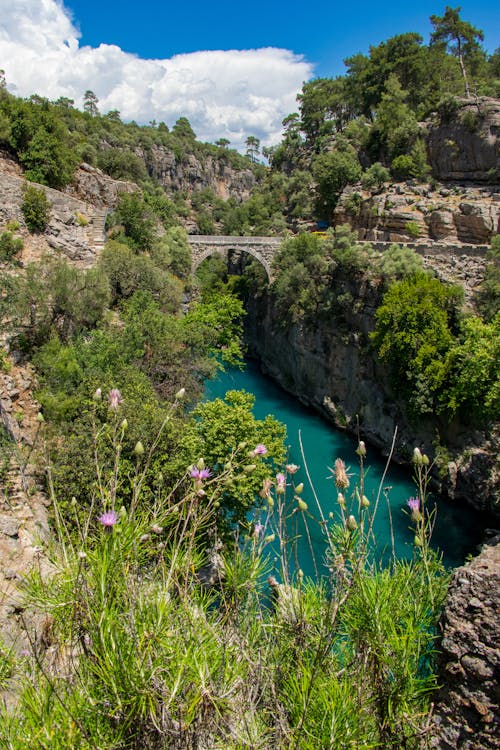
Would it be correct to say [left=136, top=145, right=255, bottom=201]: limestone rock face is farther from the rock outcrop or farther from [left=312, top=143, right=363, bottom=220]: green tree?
the rock outcrop

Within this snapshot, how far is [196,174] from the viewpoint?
66062 mm

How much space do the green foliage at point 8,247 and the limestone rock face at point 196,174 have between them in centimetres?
4761

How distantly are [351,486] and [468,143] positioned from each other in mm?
22123

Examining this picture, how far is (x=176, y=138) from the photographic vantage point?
66.2 m

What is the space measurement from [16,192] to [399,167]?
21.9 metres

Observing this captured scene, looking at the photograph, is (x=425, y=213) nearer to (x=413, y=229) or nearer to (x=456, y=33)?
(x=413, y=229)

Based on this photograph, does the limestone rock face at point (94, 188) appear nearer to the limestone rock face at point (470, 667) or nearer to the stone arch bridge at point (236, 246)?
the stone arch bridge at point (236, 246)

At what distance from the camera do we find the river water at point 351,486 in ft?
44.7

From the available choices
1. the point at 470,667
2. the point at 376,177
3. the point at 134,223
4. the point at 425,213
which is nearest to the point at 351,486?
the point at 470,667

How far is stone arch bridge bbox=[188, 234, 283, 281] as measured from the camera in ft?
95.7

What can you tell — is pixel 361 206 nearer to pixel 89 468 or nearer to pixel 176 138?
pixel 89 468

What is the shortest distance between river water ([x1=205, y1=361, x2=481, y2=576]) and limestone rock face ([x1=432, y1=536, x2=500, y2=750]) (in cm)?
394

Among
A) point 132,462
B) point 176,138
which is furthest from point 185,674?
point 176,138

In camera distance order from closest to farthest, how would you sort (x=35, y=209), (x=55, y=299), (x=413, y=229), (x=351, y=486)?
(x=55, y=299) → (x=351, y=486) → (x=35, y=209) → (x=413, y=229)
